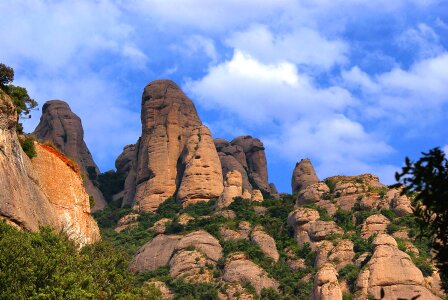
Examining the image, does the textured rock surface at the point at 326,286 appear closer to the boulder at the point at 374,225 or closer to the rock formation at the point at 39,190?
the boulder at the point at 374,225

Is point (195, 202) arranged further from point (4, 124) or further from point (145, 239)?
point (4, 124)

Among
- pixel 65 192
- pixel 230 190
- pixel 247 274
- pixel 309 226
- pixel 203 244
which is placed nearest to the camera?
pixel 65 192

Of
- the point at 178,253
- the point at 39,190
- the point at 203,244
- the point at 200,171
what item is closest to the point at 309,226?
the point at 203,244

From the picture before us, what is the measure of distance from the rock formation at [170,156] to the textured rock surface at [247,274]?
30297mm

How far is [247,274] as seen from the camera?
309ft

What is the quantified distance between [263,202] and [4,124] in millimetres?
80778

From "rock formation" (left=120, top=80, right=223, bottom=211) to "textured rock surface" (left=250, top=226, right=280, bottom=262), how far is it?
73.4ft

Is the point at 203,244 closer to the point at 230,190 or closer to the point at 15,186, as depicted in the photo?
the point at 230,190

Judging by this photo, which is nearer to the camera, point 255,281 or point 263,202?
point 255,281

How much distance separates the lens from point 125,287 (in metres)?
46.4

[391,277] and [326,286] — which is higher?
[391,277]

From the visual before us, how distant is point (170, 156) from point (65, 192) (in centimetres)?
7984

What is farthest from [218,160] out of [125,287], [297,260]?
[125,287]

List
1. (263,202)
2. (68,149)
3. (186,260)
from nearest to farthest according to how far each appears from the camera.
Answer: (186,260)
(263,202)
(68,149)
